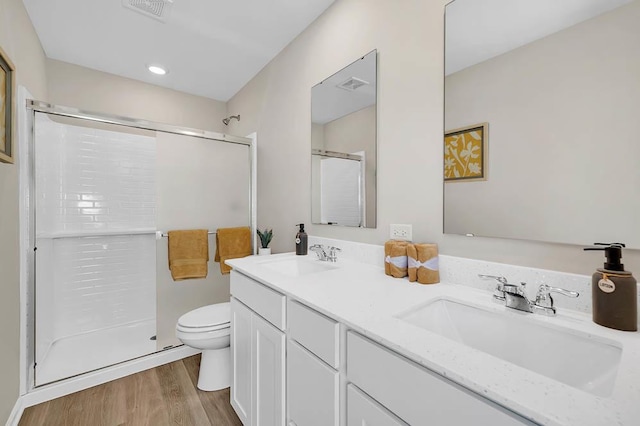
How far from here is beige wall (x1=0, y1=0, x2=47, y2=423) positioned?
54.7 inches

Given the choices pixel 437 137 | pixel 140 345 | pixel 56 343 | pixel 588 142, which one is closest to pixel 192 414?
pixel 140 345

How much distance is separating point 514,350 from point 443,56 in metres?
1.12

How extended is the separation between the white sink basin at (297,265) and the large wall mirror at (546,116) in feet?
2.45

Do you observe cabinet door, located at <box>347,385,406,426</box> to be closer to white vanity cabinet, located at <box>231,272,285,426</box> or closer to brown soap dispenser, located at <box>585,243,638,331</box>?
white vanity cabinet, located at <box>231,272,285,426</box>

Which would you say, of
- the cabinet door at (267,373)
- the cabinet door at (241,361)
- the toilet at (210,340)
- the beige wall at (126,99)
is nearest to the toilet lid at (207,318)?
the toilet at (210,340)

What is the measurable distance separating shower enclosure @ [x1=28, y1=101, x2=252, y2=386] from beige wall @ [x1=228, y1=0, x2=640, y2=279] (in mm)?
808

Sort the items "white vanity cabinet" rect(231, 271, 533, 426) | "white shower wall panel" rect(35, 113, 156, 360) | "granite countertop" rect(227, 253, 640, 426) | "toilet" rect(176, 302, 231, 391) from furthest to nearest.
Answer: "white shower wall panel" rect(35, 113, 156, 360)
"toilet" rect(176, 302, 231, 391)
"white vanity cabinet" rect(231, 271, 533, 426)
"granite countertop" rect(227, 253, 640, 426)

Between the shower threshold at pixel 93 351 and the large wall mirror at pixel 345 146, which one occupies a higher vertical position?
the large wall mirror at pixel 345 146

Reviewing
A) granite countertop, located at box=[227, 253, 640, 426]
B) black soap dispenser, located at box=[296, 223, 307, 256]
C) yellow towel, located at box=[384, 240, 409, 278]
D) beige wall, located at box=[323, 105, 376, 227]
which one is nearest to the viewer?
granite countertop, located at box=[227, 253, 640, 426]

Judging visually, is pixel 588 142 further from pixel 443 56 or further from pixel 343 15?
pixel 343 15

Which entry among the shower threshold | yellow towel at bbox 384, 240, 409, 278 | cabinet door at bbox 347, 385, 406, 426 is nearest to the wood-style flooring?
the shower threshold

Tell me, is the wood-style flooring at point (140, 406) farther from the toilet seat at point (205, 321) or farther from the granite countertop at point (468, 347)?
Result: the granite countertop at point (468, 347)

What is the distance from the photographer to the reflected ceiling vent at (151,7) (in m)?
1.72

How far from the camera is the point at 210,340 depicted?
1712 millimetres
